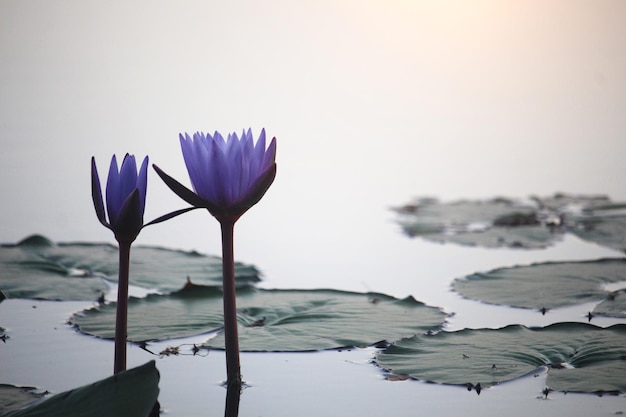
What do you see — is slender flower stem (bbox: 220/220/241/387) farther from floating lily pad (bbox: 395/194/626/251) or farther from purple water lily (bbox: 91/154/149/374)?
floating lily pad (bbox: 395/194/626/251)

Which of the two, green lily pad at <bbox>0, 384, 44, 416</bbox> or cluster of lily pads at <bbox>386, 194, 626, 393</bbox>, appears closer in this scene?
green lily pad at <bbox>0, 384, 44, 416</bbox>

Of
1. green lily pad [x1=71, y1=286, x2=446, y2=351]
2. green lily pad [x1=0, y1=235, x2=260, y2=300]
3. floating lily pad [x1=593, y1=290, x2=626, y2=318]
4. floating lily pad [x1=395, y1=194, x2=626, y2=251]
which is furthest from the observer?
floating lily pad [x1=395, y1=194, x2=626, y2=251]

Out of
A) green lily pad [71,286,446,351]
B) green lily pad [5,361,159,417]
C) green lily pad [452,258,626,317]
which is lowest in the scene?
green lily pad [5,361,159,417]

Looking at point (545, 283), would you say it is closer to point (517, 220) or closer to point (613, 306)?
point (613, 306)

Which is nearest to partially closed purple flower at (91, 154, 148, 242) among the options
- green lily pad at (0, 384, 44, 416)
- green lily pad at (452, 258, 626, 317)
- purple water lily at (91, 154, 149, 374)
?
purple water lily at (91, 154, 149, 374)

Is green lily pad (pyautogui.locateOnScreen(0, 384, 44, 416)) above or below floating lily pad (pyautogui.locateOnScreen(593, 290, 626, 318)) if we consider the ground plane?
below

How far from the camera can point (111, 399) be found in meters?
1.14

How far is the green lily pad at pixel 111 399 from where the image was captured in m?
1.12

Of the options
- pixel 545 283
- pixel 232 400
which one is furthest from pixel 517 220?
pixel 232 400

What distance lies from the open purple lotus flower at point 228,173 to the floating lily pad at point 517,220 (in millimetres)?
1709

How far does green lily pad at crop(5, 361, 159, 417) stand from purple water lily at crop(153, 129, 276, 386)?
195 mm

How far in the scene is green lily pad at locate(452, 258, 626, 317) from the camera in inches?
82.7

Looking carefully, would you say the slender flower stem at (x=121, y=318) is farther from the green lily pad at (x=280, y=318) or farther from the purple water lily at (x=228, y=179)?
the green lily pad at (x=280, y=318)

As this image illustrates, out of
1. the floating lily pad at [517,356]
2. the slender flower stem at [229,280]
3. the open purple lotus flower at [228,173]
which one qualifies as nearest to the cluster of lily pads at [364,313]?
the floating lily pad at [517,356]
